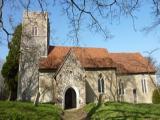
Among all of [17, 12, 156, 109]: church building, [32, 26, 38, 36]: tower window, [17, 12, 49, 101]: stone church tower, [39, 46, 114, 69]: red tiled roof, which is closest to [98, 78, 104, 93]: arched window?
[17, 12, 156, 109]: church building

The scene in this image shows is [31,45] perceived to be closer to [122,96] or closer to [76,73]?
[76,73]

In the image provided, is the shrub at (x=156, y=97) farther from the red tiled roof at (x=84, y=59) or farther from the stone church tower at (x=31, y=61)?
the stone church tower at (x=31, y=61)

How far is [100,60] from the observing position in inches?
1569

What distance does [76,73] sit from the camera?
34.4 metres

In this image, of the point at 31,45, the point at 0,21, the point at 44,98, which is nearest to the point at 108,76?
the point at 44,98

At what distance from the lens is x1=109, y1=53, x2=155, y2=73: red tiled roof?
137ft

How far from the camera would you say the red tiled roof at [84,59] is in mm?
38375

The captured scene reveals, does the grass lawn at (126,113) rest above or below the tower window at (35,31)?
below

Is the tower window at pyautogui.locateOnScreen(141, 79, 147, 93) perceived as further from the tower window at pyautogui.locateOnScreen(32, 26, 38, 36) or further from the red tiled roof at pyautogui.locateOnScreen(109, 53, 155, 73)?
the tower window at pyautogui.locateOnScreen(32, 26, 38, 36)

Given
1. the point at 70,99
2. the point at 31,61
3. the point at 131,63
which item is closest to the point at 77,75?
the point at 70,99

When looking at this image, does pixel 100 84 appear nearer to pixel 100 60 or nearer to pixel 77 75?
pixel 100 60

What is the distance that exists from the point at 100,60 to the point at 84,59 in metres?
2.35

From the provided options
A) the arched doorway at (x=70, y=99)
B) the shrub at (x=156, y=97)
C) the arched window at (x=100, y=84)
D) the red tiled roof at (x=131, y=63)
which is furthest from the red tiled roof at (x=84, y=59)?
the shrub at (x=156, y=97)

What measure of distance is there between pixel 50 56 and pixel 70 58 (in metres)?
6.03
